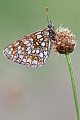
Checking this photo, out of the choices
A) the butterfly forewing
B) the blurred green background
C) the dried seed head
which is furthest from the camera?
the blurred green background

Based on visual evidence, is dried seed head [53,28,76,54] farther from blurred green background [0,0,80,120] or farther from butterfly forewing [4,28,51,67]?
blurred green background [0,0,80,120]

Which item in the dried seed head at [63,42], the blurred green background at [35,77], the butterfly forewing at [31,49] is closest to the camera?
the dried seed head at [63,42]

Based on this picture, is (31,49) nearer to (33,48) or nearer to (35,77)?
(33,48)

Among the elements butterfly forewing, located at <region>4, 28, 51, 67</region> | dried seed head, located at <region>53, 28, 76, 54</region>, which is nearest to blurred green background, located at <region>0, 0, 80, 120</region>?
butterfly forewing, located at <region>4, 28, 51, 67</region>

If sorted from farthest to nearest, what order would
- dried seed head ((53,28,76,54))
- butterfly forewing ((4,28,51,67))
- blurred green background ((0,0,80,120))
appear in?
1. blurred green background ((0,0,80,120))
2. butterfly forewing ((4,28,51,67))
3. dried seed head ((53,28,76,54))

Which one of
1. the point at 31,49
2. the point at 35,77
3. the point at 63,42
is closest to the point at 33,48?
the point at 31,49

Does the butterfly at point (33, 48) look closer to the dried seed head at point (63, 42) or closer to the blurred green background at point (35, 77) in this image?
the dried seed head at point (63, 42)

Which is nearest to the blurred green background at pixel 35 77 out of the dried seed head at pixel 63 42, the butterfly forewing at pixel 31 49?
the butterfly forewing at pixel 31 49

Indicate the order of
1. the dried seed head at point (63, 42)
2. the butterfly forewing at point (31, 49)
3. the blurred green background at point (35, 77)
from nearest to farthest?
1. the dried seed head at point (63, 42)
2. the butterfly forewing at point (31, 49)
3. the blurred green background at point (35, 77)
